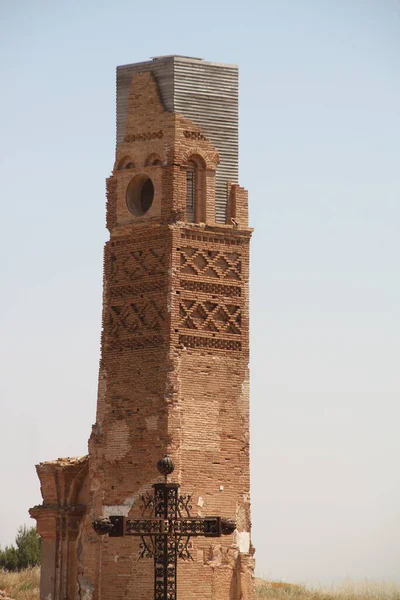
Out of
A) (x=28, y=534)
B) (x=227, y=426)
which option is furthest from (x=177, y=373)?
(x=28, y=534)

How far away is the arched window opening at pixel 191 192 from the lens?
31.9 m

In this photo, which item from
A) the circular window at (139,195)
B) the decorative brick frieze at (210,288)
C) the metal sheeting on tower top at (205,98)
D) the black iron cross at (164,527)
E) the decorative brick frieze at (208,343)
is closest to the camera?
the black iron cross at (164,527)

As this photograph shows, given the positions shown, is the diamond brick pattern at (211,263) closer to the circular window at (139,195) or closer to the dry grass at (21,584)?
the circular window at (139,195)

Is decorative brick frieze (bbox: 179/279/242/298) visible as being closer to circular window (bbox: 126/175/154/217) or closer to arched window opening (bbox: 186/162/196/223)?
arched window opening (bbox: 186/162/196/223)

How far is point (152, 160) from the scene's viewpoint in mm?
32062

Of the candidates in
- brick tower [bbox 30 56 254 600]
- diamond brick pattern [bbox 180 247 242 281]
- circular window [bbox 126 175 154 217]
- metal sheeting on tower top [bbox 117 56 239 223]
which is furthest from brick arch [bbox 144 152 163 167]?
diamond brick pattern [bbox 180 247 242 281]

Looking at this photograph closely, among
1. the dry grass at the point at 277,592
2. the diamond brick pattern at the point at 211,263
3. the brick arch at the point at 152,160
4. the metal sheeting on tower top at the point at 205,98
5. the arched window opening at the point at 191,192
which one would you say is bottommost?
the dry grass at the point at 277,592

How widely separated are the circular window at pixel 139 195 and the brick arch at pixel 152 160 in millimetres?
242

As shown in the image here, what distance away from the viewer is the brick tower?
30703mm

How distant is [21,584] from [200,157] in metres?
12.2

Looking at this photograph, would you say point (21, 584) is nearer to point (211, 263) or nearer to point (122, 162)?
point (211, 263)

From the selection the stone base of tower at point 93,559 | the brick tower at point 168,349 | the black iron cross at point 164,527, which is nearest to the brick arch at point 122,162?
the brick tower at point 168,349

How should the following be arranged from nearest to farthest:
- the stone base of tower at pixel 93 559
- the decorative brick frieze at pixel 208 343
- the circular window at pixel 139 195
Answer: the stone base of tower at pixel 93 559, the decorative brick frieze at pixel 208 343, the circular window at pixel 139 195

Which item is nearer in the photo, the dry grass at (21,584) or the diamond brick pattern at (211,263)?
the diamond brick pattern at (211,263)
